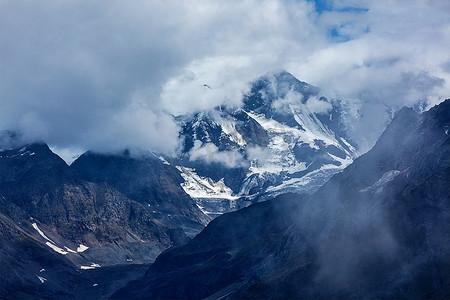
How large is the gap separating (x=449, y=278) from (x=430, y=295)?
9363 millimetres

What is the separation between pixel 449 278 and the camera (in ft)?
656

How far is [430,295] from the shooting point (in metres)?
195
